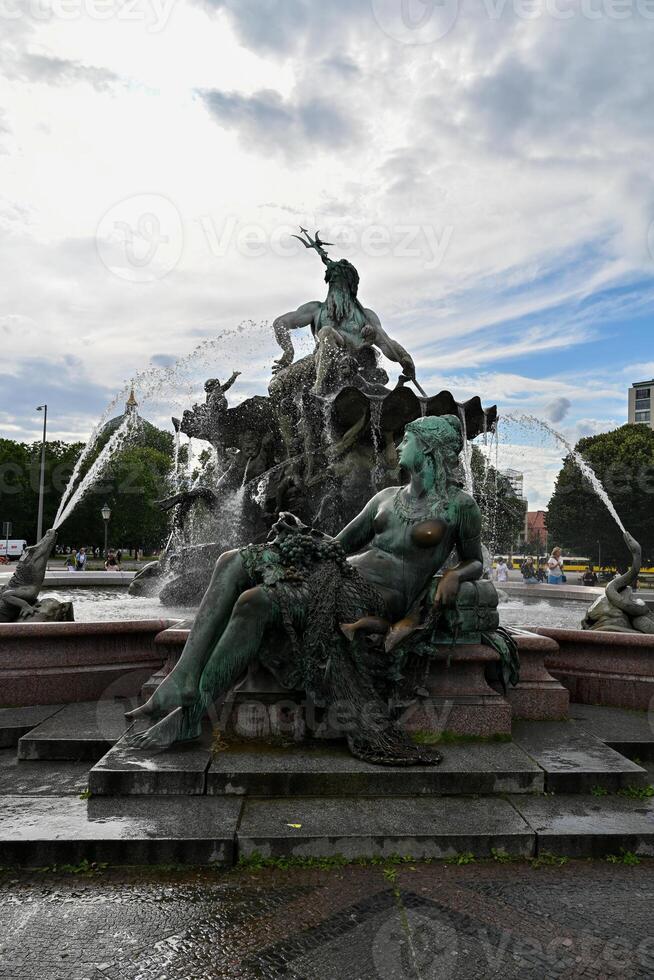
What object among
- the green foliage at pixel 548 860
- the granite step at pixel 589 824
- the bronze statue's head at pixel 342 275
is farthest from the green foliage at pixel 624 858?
the bronze statue's head at pixel 342 275

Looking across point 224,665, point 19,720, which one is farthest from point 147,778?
point 19,720

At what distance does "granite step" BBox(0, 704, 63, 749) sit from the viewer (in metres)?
5.20

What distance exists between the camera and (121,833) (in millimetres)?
3576

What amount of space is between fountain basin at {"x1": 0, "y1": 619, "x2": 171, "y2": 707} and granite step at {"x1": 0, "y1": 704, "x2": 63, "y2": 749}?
5.6 inches

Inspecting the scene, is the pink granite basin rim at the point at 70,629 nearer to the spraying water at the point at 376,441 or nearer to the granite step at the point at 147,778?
the granite step at the point at 147,778

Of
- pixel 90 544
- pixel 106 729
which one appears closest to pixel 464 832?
pixel 106 729

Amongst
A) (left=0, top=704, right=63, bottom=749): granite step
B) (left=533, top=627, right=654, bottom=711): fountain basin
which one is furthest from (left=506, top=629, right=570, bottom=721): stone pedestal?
(left=0, top=704, right=63, bottom=749): granite step

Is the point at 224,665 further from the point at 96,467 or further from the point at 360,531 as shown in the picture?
the point at 96,467

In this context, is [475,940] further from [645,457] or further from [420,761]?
[645,457]

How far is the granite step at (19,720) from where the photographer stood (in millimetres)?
5203

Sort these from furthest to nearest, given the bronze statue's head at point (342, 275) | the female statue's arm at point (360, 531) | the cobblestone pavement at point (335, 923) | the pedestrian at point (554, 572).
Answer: the pedestrian at point (554, 572)
the bronze statue's head at point (342, 275)
the female statue's arm at point (360, 531)
the cobblestone pavement at point (335, 923)

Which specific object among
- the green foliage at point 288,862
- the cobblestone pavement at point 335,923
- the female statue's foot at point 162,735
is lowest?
the cobblestone pavement at point 335,923

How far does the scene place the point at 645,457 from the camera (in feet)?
147

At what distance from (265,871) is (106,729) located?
2029 millimetres
